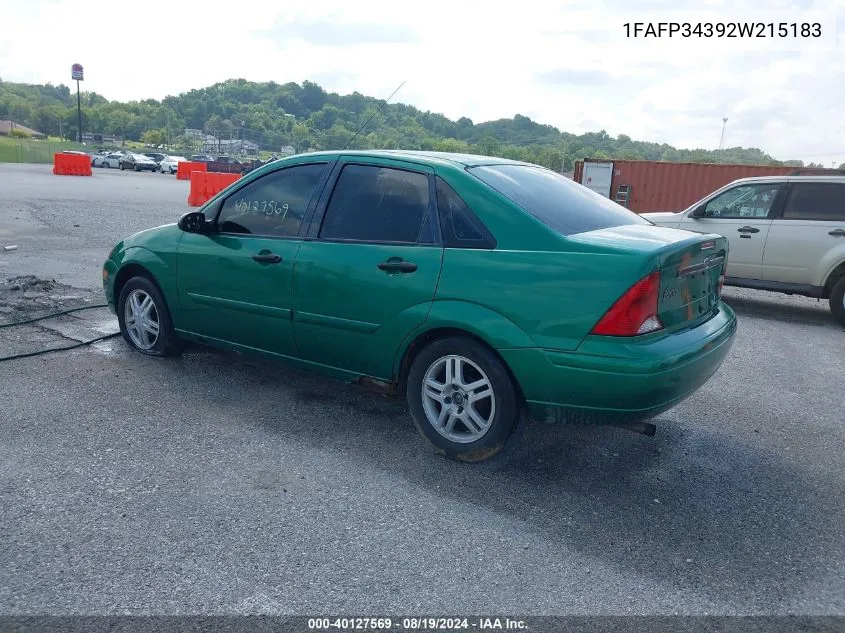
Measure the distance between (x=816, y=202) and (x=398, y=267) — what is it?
22.8 feet

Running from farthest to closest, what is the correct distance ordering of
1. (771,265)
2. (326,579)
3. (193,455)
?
(771,265) → (193,455) → (326,579)

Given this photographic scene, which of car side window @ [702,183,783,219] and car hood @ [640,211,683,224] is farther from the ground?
car side window @ [702,183,783,219]

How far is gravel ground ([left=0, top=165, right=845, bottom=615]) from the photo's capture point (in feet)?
9.41

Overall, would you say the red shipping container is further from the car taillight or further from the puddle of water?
the car taillight

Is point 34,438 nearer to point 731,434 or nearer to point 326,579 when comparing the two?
point 326,579

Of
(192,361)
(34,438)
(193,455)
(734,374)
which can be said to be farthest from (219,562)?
(734,374)

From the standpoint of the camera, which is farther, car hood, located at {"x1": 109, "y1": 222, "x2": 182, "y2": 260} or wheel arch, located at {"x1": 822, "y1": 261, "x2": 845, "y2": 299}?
wheel arch, located at {"x1": 822, "y1": 261, "x2": 845, "y2": 299}

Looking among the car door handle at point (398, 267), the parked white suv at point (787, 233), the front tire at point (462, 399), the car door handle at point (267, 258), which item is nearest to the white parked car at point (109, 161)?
the parked white suv at point (787, 233)

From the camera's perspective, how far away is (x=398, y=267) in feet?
13.5

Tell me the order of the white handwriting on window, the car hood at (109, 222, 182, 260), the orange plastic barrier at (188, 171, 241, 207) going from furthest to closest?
1. the orange plastic barrier at (188, 171, 241, 207)
2. the car hood at (109, 222, 182, 260)
3. the white handwriting on window

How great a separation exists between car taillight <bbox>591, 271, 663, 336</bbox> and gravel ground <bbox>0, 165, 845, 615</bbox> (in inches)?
35.0

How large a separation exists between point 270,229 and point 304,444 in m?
1.50

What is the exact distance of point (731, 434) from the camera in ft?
15.5

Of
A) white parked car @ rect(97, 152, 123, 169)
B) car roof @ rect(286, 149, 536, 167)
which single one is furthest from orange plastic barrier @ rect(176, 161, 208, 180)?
car roof @ rect(286, 149, 536, 167)
